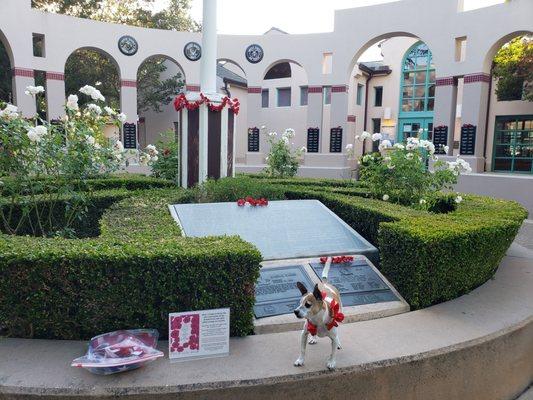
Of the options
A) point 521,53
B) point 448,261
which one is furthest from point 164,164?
point 521,53

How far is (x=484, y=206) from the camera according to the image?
610cm

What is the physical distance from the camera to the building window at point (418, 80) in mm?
23812

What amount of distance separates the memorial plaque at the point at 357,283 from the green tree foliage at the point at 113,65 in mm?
20277

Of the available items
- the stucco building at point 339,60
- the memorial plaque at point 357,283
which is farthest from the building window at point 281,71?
the memorial plaque at point 357,283

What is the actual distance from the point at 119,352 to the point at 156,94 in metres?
22.6

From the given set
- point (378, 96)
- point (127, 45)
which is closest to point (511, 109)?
point (378, 96)

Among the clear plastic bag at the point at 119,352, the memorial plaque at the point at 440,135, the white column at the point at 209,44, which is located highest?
the white column at the point at 209,44

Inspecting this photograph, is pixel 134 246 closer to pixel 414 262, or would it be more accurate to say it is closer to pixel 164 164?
pixel 414 262

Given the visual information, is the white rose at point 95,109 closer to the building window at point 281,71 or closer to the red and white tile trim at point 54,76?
the red and white tile trim at point 54,76

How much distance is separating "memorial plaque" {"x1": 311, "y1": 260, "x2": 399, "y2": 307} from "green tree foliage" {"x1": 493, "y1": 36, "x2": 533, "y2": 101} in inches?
503

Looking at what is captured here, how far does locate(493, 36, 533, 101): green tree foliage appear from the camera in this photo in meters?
14.1

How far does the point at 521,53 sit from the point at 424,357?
14.2 m

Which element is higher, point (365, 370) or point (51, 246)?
point (51, 246)

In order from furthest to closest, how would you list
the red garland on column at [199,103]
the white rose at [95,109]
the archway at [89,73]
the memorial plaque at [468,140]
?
the archway at [89,73] → the memorial plaque at [468,140] → the red garland on column at [199,103] → the white rose at [95,109]
